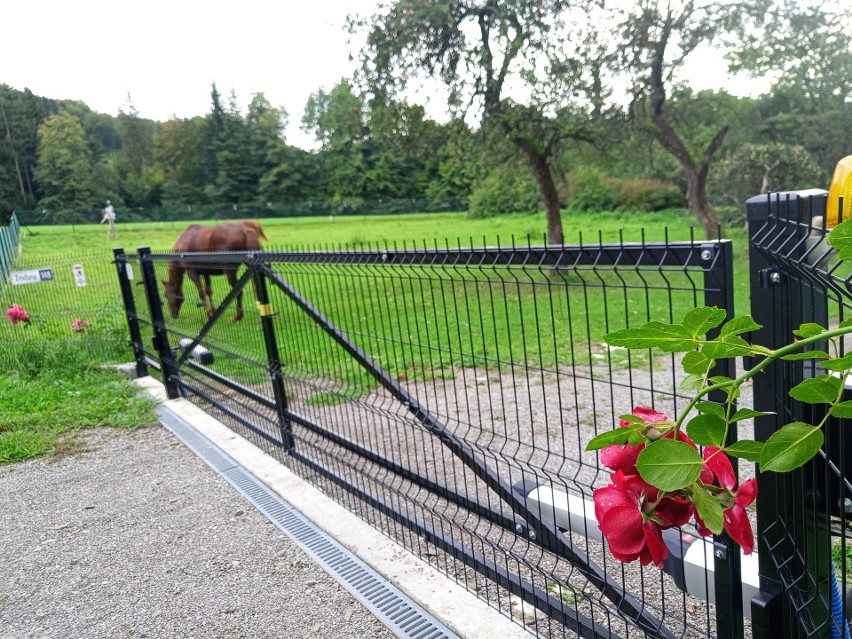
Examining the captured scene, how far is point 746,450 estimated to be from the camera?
0.89 m

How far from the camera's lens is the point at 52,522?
4.17 meters

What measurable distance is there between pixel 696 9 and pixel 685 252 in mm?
13709

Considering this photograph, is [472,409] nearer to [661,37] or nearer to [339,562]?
[339,562]

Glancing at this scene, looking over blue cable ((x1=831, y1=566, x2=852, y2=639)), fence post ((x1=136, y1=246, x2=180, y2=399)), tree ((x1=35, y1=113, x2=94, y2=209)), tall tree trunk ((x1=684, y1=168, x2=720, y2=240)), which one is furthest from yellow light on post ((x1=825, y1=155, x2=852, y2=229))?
tree ((x1=35, y1=113, x2=94, y2=209))

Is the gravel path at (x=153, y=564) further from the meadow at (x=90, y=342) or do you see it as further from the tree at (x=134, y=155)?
the tree at (x=134, y=155)

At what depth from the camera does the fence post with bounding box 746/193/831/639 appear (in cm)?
153

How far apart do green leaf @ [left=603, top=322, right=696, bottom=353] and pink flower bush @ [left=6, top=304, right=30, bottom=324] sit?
9.99 m

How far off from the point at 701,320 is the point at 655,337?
2.7 inches

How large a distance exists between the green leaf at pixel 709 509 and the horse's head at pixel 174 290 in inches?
248

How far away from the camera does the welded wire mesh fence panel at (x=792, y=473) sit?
151cm

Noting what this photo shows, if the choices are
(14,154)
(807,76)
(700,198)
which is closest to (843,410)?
(700,198)

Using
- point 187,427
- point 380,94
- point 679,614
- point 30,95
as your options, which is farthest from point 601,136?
point 30,95

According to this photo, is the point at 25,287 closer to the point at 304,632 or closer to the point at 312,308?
the point at 312,308

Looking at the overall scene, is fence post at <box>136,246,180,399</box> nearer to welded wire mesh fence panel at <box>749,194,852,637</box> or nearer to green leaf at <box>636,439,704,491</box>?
welded wire mesh fence panel at <box>749,194,852,637</box>
